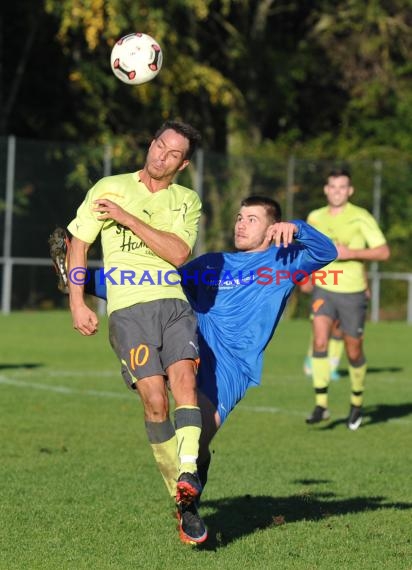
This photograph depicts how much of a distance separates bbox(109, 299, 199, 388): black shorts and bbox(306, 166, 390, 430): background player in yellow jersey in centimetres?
578

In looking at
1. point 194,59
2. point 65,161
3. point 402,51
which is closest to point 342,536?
point 65,161

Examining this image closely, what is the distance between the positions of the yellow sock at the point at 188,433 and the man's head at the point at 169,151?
4.20ft

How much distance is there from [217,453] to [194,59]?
2406 centimetres

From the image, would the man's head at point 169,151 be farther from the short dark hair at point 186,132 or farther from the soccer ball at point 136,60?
the soccer ball at point 136,60

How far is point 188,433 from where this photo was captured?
6562 mm

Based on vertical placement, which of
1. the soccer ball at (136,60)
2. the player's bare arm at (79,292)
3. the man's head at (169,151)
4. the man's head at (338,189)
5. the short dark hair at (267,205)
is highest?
the soccer ball at (136,60)

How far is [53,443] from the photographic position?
10.5 meters

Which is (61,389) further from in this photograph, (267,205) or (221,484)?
(267,205)

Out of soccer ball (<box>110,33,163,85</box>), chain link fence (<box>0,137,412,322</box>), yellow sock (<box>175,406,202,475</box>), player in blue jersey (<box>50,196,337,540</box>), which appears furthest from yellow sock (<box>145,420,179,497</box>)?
chain link fence (<box>0,137,412,322</box>)

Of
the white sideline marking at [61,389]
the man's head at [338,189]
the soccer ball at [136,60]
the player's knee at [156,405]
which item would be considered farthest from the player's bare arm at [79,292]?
the white sideline marking at [61,389]

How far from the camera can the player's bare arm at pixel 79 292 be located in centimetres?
670

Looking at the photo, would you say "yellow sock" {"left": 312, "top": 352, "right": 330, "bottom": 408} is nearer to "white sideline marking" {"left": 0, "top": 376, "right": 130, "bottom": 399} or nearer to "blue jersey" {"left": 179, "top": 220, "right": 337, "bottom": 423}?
"white sideline marking" {"left": 0, "top": 376, "right": 130, "bottom": 399}

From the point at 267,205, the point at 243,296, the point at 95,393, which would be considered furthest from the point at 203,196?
the point at 243,296

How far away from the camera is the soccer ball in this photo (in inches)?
347
